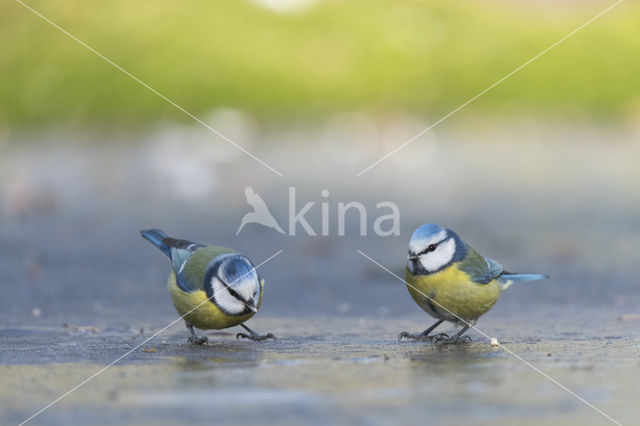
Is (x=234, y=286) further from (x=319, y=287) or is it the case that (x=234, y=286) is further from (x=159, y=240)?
(x=319, y=287)


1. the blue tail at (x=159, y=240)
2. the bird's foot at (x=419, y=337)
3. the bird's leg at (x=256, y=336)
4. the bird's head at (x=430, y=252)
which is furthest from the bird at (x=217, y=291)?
the bird's head at (x=430, y=252)

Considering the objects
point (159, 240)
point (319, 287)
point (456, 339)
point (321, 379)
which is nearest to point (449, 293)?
point (456, 339)

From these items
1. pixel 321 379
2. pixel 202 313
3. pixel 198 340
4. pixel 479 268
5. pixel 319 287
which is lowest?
pixel 321 379

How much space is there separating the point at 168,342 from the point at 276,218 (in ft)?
18.7

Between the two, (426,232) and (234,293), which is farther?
(426,232)

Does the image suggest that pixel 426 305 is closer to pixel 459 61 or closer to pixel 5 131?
pixel 5 131

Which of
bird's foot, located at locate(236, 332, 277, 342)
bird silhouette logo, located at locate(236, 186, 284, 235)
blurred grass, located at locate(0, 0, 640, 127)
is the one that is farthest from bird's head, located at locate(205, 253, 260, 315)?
blurred grass, located at locate(0, 0, 640, 127)

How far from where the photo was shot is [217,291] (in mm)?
5992

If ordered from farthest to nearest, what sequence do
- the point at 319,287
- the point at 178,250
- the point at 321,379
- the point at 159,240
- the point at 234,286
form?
the point at 319,287 → the point at 159,240 → the point at 178,250 → the point at 234,286 → the point at 321,379

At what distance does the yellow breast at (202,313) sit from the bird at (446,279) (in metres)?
1.02

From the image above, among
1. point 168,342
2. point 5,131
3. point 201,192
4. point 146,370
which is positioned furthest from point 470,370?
point 5,131

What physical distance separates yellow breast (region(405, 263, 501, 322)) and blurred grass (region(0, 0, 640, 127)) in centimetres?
1153

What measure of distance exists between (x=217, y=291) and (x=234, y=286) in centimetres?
14

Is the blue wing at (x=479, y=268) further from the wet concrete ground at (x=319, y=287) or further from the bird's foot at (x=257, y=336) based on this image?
the bird's foot at (x=257, y=336)
